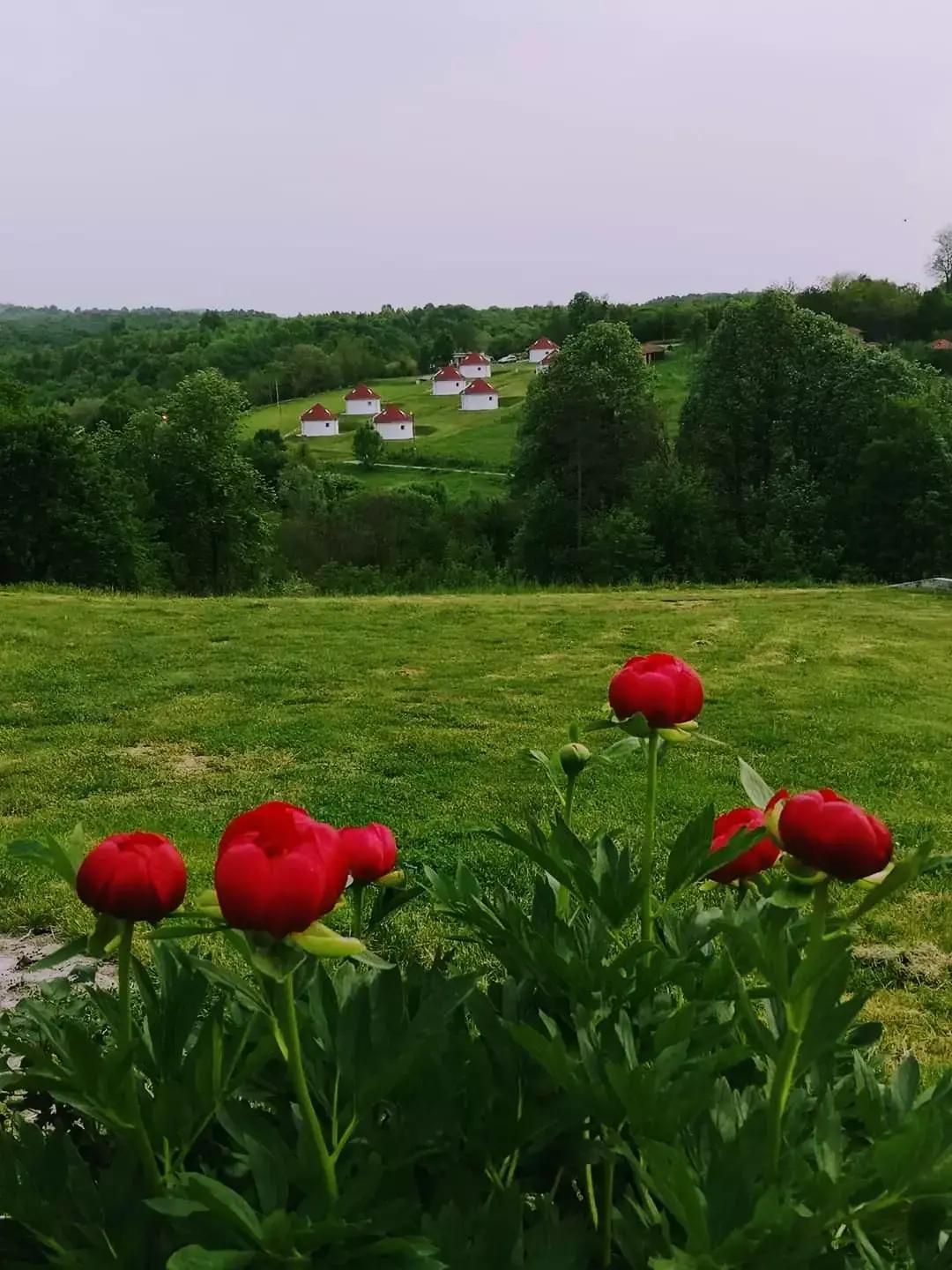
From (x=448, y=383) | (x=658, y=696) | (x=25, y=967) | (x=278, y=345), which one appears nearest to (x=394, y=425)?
(x=448, y=383)

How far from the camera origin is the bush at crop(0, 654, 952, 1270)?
0.75m

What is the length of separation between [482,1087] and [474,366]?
173 feet

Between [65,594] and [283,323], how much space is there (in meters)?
52.7

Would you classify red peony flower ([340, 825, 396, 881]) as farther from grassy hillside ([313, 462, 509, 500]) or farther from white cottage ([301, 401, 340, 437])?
white cottage ([301, 401, 340, 437])

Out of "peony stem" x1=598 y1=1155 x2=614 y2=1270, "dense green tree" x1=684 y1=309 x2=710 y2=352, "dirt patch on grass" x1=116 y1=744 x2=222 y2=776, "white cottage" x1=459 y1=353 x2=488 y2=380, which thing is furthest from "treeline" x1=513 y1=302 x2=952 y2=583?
"white cottage" x1=459 y1=353 x2=488 y2=380

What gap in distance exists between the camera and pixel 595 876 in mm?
1146

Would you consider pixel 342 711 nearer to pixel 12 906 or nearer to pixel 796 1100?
pixel 12 906

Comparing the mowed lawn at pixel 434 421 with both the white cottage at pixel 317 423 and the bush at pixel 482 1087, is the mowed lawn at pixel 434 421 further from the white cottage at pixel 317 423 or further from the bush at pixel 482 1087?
the bush at pixel 482 1087

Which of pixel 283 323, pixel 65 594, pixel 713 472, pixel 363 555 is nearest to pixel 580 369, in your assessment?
pixel 713 472

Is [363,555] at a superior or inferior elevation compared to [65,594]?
inferior

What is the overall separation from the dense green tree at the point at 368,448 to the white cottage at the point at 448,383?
11.6m

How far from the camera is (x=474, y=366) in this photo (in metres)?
51.8


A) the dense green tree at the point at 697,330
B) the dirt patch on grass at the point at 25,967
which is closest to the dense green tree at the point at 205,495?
the dirt patch on grass at the point at 25,967

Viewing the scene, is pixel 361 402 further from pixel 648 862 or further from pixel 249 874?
pixel 249 874
